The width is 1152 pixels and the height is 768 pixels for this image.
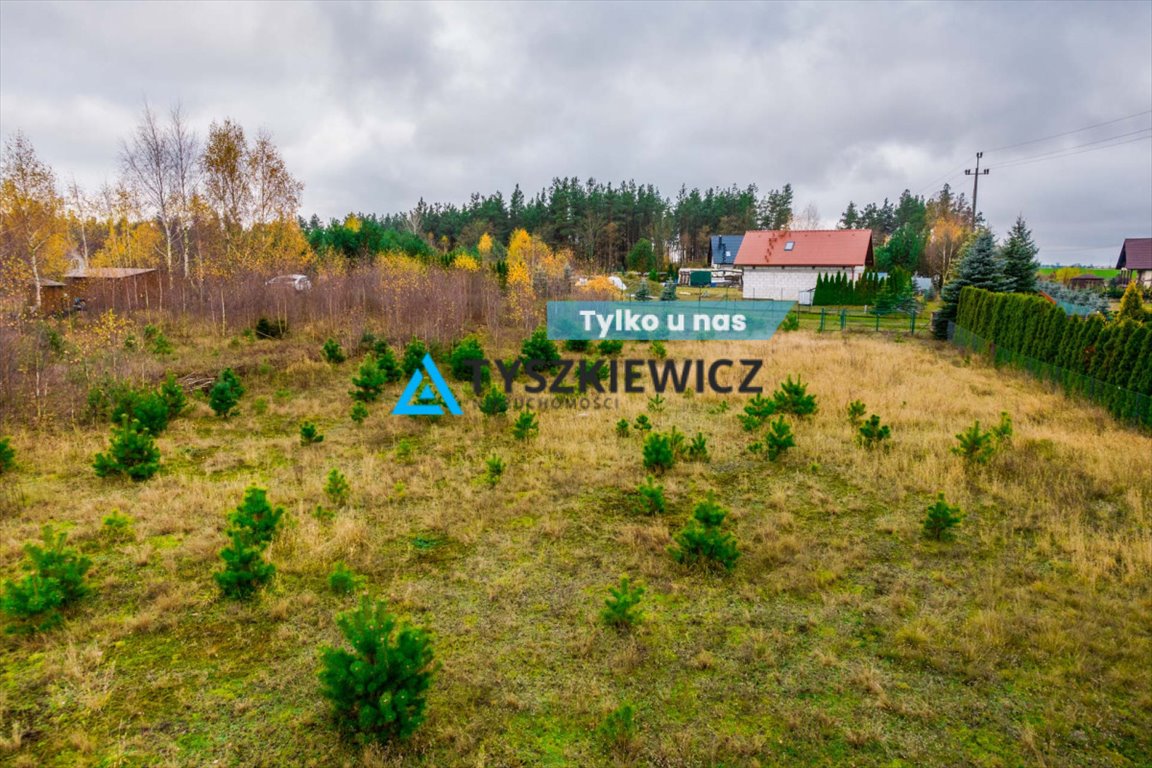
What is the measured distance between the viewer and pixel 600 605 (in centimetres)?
502

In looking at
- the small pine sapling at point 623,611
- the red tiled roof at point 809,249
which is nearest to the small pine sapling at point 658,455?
the small pine sapling at point 623,611

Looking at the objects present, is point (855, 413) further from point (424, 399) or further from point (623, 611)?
point (424, 399)

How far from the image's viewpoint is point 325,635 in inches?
178

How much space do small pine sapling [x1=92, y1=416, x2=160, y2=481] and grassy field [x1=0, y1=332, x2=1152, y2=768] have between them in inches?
7.5

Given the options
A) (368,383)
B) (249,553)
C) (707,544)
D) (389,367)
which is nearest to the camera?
(249,553)

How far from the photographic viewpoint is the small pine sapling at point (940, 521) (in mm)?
6020

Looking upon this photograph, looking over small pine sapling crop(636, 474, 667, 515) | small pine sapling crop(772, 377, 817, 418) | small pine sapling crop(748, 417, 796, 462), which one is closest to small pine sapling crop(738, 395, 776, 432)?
small pine sapling crop(772, 377, 817, 418)

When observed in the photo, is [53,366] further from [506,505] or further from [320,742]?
[320,742]

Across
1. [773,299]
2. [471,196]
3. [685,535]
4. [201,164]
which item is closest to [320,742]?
[685,535]

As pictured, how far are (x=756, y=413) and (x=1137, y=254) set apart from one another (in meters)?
61.7

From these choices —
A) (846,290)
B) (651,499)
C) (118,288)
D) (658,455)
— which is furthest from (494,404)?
(846,290)

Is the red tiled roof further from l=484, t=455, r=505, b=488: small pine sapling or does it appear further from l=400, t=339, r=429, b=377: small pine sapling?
l=484, t=455, r=505, b=488: small pine sapling

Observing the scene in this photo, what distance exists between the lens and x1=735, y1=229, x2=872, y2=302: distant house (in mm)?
37156

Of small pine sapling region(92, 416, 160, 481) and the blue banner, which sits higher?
the blue banner
